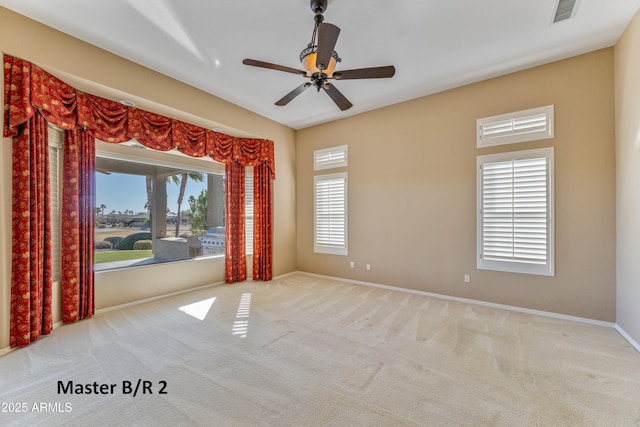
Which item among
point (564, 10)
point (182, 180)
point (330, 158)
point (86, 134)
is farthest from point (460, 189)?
point (86, 134)

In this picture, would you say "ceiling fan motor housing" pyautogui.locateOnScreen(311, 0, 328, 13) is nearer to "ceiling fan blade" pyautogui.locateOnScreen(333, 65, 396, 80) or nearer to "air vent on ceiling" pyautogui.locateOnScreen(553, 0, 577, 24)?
"ceiling fan blade" pyautogui.locateOnScreen(333, 65, 396, 80)

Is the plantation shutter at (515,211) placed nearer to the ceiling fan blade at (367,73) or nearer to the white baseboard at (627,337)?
the white baseboard at (627,337)

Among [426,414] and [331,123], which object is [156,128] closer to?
[331,123]

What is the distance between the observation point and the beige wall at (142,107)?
8.59 ft

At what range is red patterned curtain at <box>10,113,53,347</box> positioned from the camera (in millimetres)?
2672

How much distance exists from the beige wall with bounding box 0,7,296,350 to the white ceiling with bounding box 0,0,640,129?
0.53ft

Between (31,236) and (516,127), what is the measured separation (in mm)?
6010

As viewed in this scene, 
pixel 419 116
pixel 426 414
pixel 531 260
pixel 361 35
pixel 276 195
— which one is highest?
pixel 361 35

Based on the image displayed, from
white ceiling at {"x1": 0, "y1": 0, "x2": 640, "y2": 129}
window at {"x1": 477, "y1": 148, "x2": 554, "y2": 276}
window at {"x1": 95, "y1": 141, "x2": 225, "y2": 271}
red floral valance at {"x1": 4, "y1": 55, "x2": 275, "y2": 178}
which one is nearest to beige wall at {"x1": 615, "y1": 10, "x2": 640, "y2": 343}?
white ceiling at {"x1": 0, "y1": 0, "x2": 640, "y2": 129}

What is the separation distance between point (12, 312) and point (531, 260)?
6039mm

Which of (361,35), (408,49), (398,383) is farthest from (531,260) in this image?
(361,35)

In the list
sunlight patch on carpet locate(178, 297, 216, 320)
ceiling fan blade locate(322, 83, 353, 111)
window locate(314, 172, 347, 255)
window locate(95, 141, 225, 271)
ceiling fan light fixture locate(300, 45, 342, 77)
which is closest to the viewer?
ceiling fan light fixture locate(300, 45, 342, 77)

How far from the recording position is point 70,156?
3.27 meters

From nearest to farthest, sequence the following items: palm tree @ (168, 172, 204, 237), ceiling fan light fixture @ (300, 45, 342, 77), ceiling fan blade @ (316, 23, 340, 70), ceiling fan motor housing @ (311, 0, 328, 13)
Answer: ceiling fan blade @ (316, 23, 340, 70), ceiling fan motor housing @ (311, 0, 328, 13), ceiling fan light fixture @ (300, 45, 342, 77), palm tree @ (168, 172, 204, 237)
